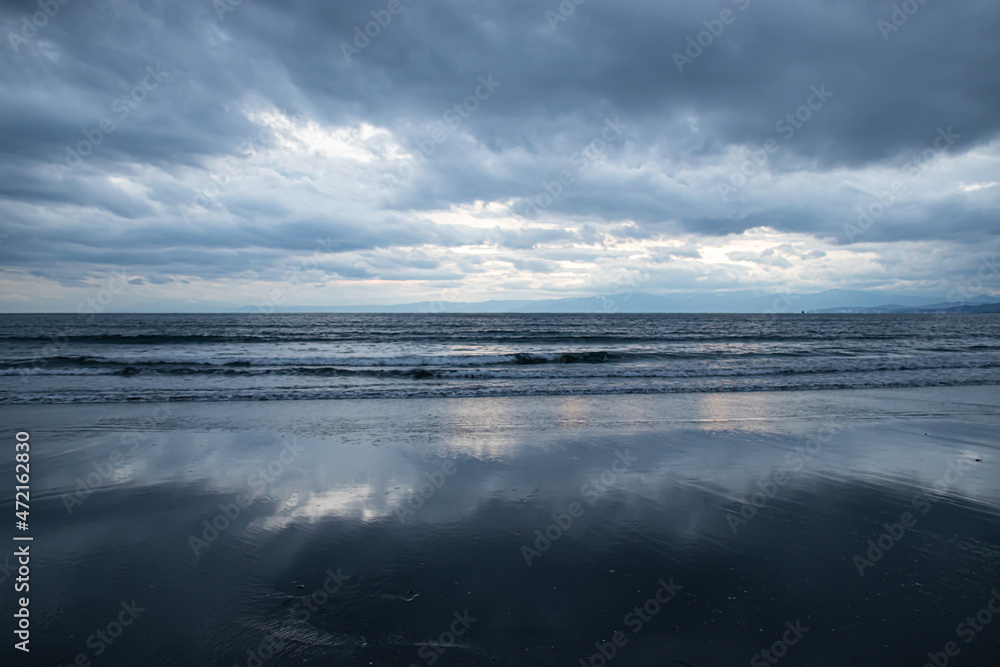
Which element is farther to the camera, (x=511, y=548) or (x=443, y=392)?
(x=443, y=392)

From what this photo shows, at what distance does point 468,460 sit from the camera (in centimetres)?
851

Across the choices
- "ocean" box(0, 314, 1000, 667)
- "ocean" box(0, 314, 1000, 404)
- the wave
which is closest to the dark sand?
"ocean" box(0, 314, 1000, 667)

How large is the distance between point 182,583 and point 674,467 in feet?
22.8

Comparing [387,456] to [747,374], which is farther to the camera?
[747,374]

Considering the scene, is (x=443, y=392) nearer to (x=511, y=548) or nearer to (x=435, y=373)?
(x=435, y=373)

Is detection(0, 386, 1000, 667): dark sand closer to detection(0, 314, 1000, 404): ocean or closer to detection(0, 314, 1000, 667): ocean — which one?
detection(0, 314, 1000, 667): ocean

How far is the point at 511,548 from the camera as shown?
5.13m

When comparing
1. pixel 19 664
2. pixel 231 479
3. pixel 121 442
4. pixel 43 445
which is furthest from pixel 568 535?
pixel 43 445

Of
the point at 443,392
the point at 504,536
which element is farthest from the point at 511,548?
the point at 443,392

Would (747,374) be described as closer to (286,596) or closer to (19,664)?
(286,596)

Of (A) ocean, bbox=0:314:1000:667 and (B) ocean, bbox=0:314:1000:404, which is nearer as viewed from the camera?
(A) ocean, bbox=0:314:1000:667

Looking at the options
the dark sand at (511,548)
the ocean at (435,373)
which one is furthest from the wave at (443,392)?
the dark sand at (511,548)

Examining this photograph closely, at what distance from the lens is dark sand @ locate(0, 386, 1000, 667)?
362 cm

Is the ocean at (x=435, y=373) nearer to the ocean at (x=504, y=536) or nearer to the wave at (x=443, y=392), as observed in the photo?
the wave at (x=443, y=392)
